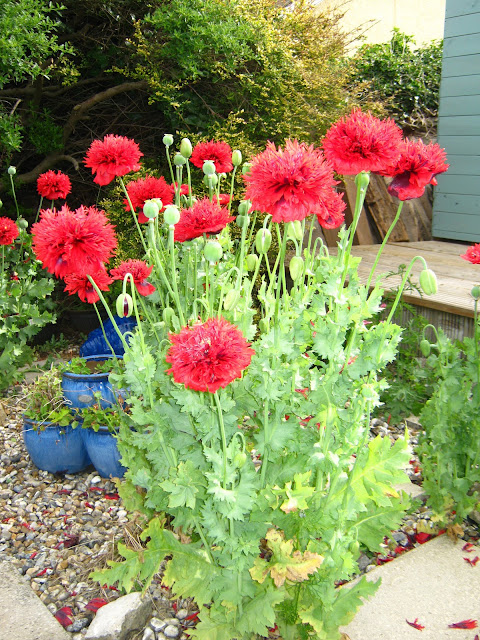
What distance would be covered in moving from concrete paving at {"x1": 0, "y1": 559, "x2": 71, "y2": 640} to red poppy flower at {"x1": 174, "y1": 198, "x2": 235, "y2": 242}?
1.23m

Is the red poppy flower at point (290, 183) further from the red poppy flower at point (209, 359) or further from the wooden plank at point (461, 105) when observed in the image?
the wooden plank at point (461, 105)

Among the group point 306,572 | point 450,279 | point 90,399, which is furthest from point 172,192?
point 450,279

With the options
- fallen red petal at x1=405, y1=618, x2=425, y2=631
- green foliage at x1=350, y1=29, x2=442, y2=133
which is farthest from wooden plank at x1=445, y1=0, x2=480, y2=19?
fallen red petal at x1=405, y1=618, x2=425, y2=631

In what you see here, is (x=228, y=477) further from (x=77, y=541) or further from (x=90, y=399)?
(x=90, y=399)

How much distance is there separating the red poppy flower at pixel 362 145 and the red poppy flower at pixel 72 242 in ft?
1.93

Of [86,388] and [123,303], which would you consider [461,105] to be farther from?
[123,303]

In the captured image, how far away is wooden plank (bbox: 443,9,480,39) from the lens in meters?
4.65

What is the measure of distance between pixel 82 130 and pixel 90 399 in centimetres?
329

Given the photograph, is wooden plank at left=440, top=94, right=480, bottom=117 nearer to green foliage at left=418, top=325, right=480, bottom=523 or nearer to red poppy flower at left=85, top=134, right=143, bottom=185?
green foliage at left=418, top=325, right=480, bottom=523

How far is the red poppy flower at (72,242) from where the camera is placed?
1.40m

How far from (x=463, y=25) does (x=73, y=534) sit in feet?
15.4

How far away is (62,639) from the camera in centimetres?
173

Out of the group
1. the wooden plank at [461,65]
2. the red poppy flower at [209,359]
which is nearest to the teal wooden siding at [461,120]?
the wooden plank at [461,65]

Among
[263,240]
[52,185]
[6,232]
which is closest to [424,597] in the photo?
[263,240]
